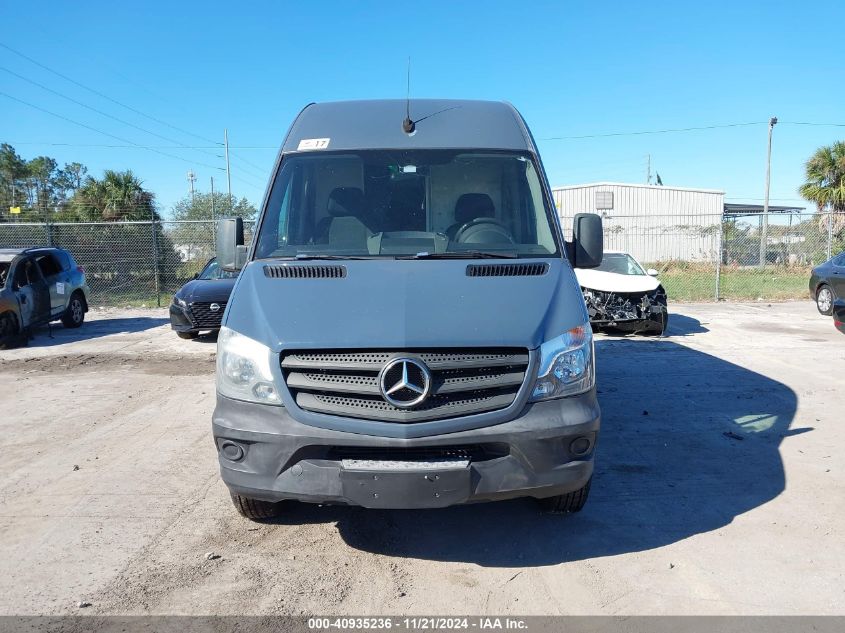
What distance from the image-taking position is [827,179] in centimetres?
2638

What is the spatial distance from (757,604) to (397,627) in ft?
5.80

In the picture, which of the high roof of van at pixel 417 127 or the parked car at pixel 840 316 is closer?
the high roof of van at pixel 417 127

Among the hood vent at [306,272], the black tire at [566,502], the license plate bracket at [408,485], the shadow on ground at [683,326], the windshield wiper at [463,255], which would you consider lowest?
the shadow on ground at [683,326]

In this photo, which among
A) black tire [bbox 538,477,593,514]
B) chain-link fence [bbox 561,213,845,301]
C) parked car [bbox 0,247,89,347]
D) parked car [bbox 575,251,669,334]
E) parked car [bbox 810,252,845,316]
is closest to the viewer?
black tire [bbox 538,477,593,514]

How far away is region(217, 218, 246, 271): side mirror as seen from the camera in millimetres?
4727

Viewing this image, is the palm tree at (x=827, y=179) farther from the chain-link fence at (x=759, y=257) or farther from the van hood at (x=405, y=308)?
the van hood at (x=405, y=308)

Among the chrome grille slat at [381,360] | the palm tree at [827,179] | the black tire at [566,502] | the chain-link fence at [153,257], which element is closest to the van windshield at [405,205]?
the chrome grille slat at [381,360]

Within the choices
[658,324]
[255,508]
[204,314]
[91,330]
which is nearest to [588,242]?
[255,508]

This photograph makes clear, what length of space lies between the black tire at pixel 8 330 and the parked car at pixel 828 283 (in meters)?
15.5

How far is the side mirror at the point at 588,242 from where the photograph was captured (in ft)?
15.2

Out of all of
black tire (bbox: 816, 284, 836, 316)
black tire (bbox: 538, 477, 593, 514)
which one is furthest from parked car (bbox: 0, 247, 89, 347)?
black tire (bbox: 816, 284, 836, 316)

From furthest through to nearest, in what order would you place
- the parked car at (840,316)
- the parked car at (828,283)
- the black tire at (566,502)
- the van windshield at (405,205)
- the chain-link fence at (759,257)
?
the chain-link fence at (759,257), the parked car at (828,283), the parked car at (840,316), the van windshield at (405,205), the black tire at (566,502)

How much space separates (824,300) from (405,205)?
527 inches

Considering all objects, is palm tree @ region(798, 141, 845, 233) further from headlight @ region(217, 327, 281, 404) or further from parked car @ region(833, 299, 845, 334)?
headlight @ region(217, 327, 281, 404)
